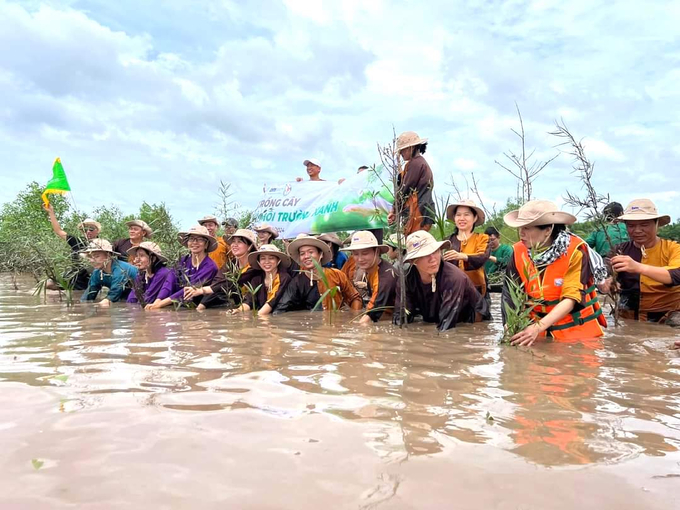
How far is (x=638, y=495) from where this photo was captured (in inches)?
59.6

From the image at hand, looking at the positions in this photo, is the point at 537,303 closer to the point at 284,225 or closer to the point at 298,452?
the point at 298,452

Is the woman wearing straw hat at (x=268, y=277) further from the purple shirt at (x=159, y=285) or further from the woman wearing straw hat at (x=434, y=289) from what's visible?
the woman wearing straw hat at (x=434, y=289)

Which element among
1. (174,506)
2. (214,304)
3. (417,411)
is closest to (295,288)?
(214,304)

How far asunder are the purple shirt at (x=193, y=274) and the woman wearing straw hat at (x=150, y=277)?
0.54 feet

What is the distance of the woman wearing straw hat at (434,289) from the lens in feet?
14.5

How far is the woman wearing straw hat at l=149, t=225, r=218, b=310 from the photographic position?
6520mm

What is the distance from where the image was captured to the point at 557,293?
3902 mm

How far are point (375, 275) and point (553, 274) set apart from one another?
6.32 feet

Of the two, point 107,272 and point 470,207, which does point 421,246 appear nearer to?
point 470,207

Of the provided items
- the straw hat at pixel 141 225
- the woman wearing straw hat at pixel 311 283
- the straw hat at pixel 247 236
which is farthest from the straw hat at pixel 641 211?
the straw hat at pixel 141 225

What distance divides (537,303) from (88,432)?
2.98m

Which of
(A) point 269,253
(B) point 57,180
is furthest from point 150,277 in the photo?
(A) point 269,253

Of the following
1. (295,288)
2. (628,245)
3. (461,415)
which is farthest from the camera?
(295,288)

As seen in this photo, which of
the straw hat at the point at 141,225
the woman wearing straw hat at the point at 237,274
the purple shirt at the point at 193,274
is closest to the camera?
the woman wearing straw hat at the point at 237,274
